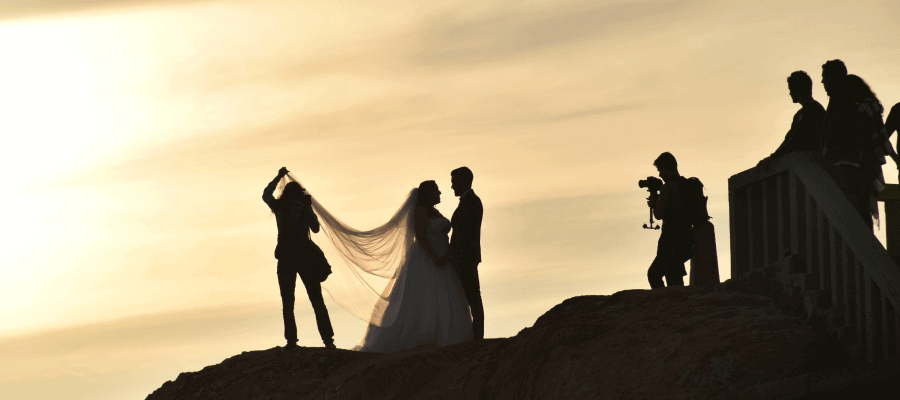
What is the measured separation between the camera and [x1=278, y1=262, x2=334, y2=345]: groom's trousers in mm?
15125

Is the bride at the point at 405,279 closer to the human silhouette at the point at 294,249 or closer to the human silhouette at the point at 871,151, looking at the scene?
the human silhouette at the point at 294,249

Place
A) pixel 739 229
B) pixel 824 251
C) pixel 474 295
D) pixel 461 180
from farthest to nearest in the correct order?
pixel 474 295 < pixel 461 180 < pixel 739 229 < pixel 824 251

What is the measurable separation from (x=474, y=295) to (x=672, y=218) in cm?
350

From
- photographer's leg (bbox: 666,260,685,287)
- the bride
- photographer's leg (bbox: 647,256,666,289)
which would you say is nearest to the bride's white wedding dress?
the bride

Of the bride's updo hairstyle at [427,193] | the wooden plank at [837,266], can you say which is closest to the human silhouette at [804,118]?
the wooden plank at [837,266]

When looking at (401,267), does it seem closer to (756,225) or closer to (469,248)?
(469,248)

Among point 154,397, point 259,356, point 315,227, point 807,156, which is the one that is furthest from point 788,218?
point 154,397

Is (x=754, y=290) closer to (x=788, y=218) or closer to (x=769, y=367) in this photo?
(x=788, y=218)

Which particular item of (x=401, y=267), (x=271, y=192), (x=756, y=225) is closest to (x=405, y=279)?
(x=401, y=267)

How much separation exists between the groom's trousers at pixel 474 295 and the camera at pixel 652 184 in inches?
117

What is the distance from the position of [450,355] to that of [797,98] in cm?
548

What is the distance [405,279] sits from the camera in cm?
1566

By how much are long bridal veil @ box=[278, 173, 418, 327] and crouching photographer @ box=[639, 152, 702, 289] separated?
4.12 metres

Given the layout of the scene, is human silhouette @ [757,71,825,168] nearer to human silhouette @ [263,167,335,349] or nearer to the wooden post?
the wooden post
